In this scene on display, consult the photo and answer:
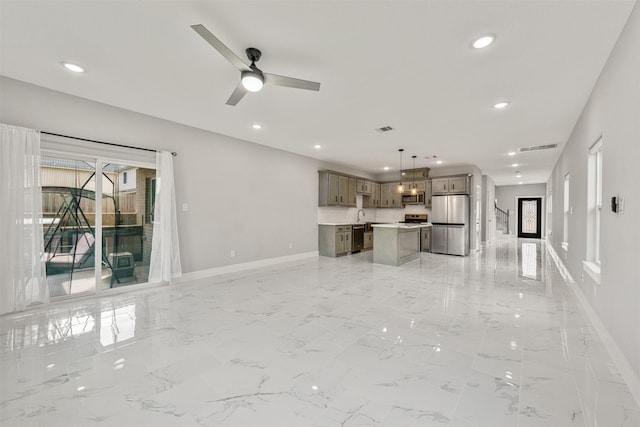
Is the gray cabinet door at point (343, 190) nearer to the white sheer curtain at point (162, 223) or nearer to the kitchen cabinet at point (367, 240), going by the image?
the kitchen cabinet at point (367, 240)

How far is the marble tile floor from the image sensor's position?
1648 millimetres

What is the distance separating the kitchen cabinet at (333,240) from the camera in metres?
7.46

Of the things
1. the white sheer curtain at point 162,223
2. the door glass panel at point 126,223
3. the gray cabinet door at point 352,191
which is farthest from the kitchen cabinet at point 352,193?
the door glass panel at point 126,223

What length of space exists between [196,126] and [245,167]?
1.27 meters

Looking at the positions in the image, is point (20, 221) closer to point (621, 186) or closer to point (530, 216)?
point (621, 186)

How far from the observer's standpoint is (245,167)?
19.1ft

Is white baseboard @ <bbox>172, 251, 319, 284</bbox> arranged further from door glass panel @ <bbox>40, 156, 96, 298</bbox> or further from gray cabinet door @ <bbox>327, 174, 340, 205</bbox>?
gray cabinet door @ <bbox>327, 174, 340, 205</bbox>

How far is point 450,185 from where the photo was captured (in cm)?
834

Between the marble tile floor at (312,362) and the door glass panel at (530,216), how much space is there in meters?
12.1

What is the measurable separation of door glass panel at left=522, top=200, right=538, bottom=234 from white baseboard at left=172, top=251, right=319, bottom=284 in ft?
42.0

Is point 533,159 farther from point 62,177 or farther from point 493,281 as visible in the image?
point 62,177

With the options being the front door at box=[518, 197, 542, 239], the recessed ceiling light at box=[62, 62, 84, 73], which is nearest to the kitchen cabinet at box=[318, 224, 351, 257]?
the recessed ceiling light at box=[62, 62, 84, 73]

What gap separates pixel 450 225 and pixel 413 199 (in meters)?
1.57

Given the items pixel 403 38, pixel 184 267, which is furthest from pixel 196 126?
pixel 403 38
